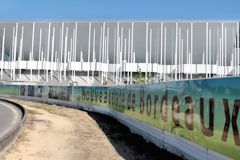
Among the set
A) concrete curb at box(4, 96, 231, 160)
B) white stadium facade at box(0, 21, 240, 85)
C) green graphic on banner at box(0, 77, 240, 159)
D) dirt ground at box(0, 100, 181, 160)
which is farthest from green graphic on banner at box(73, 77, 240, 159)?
white stadium facade at box(0, 21, 240, 85)

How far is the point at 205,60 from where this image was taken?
9800cm

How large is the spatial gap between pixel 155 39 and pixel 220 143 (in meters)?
92.3

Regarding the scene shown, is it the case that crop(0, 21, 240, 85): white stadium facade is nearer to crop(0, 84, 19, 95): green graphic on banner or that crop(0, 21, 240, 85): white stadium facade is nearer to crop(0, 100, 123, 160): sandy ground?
crop(0, 84, 19, 95): green graphic on banner

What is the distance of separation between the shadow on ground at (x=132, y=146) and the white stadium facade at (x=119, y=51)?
250 ft

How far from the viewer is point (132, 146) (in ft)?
47.2

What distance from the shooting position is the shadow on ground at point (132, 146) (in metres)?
12.2

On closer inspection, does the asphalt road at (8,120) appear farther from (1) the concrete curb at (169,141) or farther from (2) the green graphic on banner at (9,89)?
(2) the green graphic on banner at (9,89)

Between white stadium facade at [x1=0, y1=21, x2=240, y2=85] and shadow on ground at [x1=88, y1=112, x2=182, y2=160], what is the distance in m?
76.3

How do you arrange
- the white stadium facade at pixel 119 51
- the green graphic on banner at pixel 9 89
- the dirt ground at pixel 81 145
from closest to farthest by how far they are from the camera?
the dirt ground at pixel 81 145
the green graphic on banner at pixel 9 89
the white stadium facade at pixel 119 51

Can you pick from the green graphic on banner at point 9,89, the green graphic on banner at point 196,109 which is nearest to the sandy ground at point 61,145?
the green graphic on banner at point 196,109

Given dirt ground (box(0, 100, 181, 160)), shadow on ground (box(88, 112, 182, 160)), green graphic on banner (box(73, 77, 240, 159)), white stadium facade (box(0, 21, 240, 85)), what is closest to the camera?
green graphic on banner (box(73, 77, 240, 159))

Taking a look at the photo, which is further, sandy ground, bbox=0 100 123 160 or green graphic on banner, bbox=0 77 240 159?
sandy ground, bbox=0 100 123 160

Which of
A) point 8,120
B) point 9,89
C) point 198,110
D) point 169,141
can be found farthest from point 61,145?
point 9,89

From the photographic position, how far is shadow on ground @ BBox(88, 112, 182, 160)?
12.2 metres
